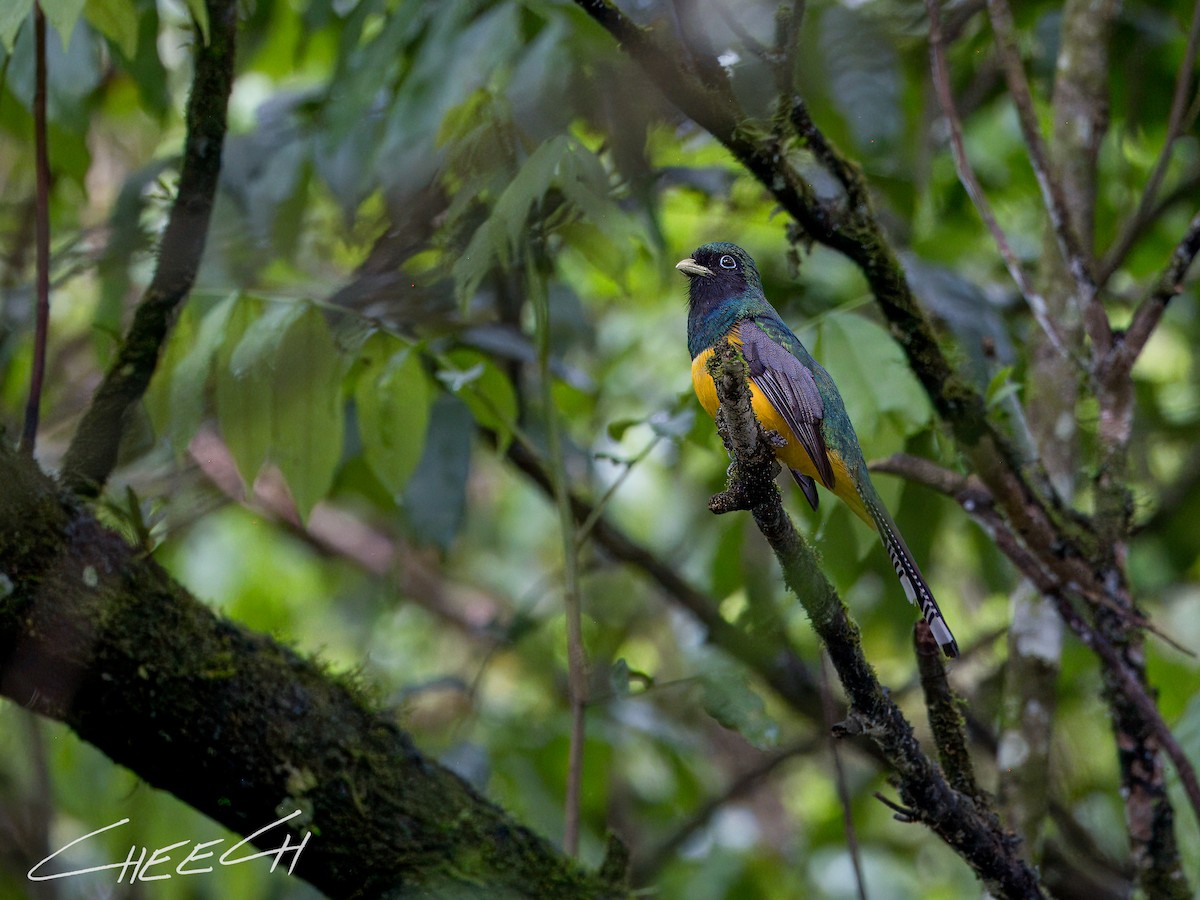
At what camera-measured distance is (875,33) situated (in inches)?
154

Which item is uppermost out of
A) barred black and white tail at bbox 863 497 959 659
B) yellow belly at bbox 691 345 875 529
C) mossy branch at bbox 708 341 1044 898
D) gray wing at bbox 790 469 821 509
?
gray wing at bbox 790 469 821 509

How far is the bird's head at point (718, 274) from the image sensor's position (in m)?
3.27

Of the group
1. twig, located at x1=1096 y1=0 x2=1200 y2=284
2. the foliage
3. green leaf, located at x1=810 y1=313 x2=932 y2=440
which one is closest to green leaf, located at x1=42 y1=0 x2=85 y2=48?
the foliage

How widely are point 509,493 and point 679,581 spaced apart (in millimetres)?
3957

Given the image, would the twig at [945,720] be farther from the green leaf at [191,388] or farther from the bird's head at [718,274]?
the green leaf at [191,388]

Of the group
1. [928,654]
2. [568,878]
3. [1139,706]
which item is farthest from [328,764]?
[1139,706]

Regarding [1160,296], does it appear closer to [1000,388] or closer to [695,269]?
[1000,388]

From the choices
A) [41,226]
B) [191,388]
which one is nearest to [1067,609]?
[191,388]

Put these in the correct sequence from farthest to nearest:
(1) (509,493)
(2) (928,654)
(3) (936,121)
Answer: (1) (509,493) < (3) (936,121) < (2) (928,654)

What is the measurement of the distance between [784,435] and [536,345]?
1043 millimetres

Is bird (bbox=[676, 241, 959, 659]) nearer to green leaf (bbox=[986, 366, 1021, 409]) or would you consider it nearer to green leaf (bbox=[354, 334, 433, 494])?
green leaf (bbox=[986, 366, 1021, 409])

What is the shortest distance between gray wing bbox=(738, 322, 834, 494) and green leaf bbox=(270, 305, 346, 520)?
1.13 m

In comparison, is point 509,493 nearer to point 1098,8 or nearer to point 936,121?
point 936,121

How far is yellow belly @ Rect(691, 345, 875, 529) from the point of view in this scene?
2789mm
